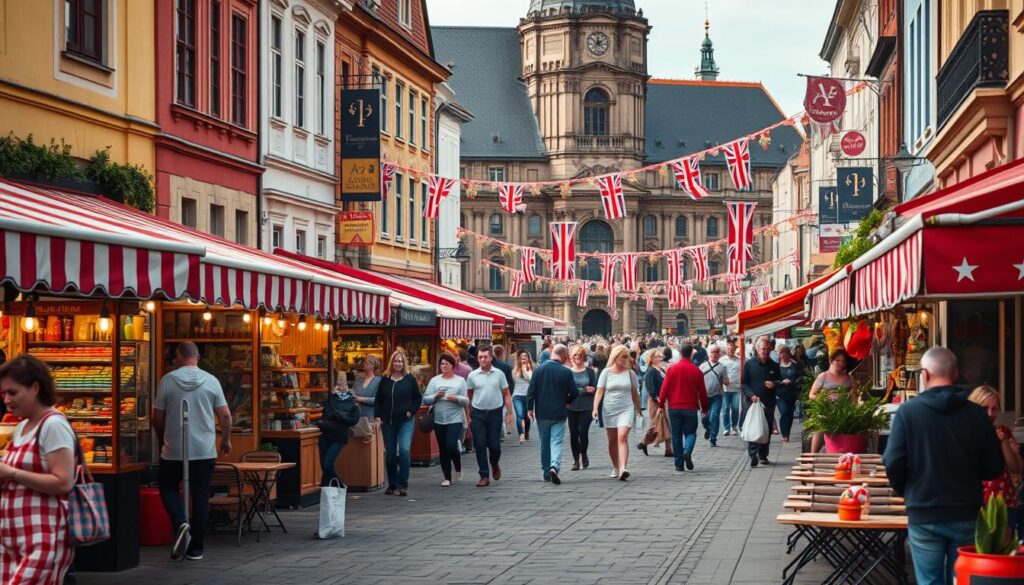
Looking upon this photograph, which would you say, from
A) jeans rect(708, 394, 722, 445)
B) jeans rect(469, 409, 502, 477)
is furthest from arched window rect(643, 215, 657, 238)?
jeans rect(469, 409, 502, 477)

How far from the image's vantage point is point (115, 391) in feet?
42.6

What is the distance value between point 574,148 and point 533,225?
7.21m

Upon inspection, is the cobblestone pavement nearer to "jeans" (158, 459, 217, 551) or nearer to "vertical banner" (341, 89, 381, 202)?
"jeans" (158, 459, 217, 551)

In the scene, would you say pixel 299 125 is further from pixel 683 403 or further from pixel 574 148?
pixel 574 148

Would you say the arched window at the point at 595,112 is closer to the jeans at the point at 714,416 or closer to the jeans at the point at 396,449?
the jeans at the point at 714,416

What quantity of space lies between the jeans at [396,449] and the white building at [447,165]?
87.6ft

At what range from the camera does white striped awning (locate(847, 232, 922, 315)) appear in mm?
8141

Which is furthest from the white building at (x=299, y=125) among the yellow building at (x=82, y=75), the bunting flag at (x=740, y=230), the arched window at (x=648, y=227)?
the arched window at (x=648, y=227)

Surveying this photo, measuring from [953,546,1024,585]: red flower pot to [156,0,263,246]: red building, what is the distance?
15.8 meters

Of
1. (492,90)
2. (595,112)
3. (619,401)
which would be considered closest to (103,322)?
(619,401)

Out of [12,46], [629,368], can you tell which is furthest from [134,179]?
[629,368]

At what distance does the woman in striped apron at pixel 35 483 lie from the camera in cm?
750

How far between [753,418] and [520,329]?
14.9m

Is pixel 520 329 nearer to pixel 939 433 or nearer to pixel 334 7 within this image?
pixel 334 7
